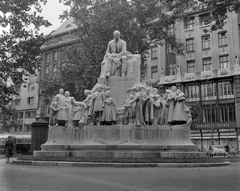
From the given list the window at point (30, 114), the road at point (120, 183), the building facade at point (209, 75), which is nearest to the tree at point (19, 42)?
the road at point (120, 183)

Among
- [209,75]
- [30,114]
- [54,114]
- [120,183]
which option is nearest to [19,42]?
[54,114]

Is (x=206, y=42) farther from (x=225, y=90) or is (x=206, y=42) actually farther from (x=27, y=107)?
(x=27, y=107)

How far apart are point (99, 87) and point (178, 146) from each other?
15.5 feet

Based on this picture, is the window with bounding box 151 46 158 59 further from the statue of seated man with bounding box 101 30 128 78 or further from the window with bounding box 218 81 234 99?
the statue of seated man with bounding box 101 30 128 78

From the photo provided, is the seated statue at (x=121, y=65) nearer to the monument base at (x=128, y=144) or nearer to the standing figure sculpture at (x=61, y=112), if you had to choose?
the standing figure sculpture at (x=61, y=112)

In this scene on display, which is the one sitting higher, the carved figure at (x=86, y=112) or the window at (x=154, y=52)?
the window at (x=154, y=52)

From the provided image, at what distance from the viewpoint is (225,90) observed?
4841cm

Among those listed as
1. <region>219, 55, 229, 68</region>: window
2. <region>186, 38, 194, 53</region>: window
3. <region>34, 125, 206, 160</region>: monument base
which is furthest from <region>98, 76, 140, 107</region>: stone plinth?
<region>186, 38, 194, 53</region>: window

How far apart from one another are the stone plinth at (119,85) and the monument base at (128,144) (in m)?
2.25

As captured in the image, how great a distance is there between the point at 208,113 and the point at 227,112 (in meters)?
2.92

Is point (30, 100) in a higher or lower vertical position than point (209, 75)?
lower

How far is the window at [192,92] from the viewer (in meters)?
51.0

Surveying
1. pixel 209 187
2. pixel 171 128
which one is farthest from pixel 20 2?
pixel 209 187

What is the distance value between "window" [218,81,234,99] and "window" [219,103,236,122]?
1.33 metres
